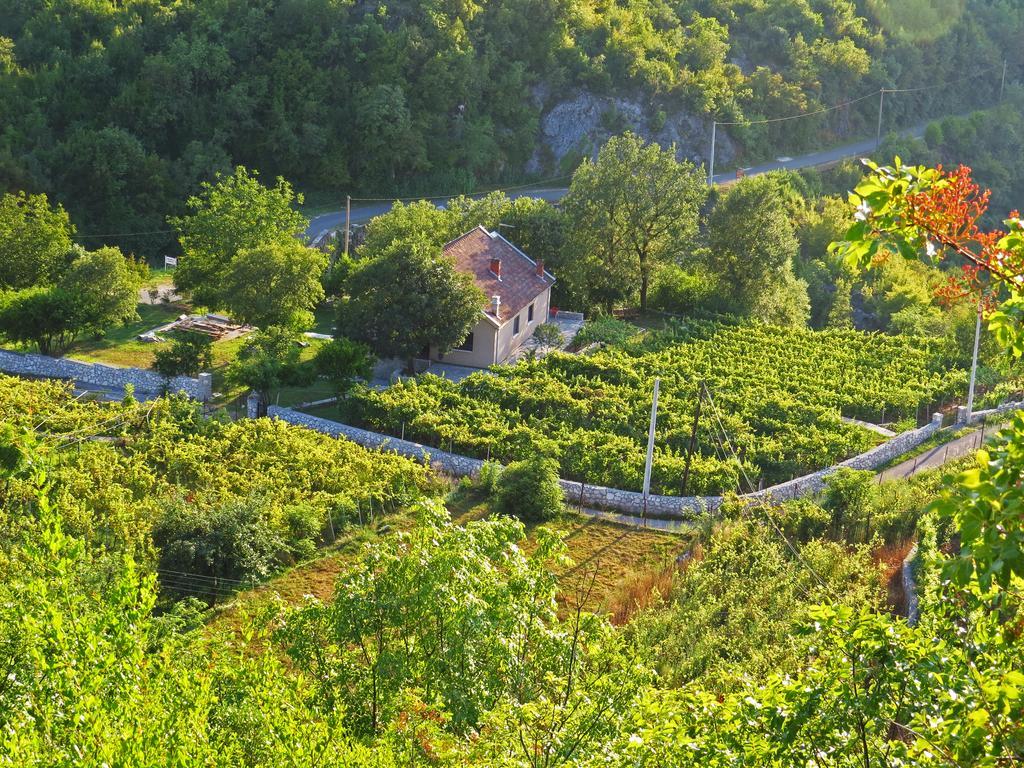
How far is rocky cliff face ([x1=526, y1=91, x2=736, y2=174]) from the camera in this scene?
57531 millimetres

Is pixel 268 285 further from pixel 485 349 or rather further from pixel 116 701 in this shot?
pixel 116 701

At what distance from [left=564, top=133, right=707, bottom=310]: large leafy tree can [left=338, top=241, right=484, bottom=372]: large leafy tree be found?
7999 mm

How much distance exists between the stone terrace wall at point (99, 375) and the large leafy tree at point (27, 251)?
4.88 meters

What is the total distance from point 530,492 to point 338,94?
121ft

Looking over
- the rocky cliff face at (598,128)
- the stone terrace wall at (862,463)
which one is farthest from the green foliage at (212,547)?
the rocky cliff face at (598,128)

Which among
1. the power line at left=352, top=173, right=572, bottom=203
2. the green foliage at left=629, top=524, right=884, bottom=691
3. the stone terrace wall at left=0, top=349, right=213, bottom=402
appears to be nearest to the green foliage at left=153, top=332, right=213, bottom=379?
the stone terrace wall at left=0, top=349, right=213, bottom=402

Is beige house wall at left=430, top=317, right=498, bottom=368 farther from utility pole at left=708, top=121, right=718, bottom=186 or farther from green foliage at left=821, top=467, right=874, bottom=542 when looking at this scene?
utility pole at left=708, top=121, right=718, bottom=186

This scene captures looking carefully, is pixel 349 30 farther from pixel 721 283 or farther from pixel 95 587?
pixel 95 587

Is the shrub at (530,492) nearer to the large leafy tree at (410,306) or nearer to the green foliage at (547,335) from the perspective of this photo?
the large leafy tree at (410,306)

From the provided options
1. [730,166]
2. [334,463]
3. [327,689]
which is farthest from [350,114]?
[327,689]

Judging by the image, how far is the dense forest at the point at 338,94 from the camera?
4759cm

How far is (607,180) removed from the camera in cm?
3559

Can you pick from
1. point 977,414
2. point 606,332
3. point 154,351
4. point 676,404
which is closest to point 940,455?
point 977,414

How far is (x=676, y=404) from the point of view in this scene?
89.1ft
